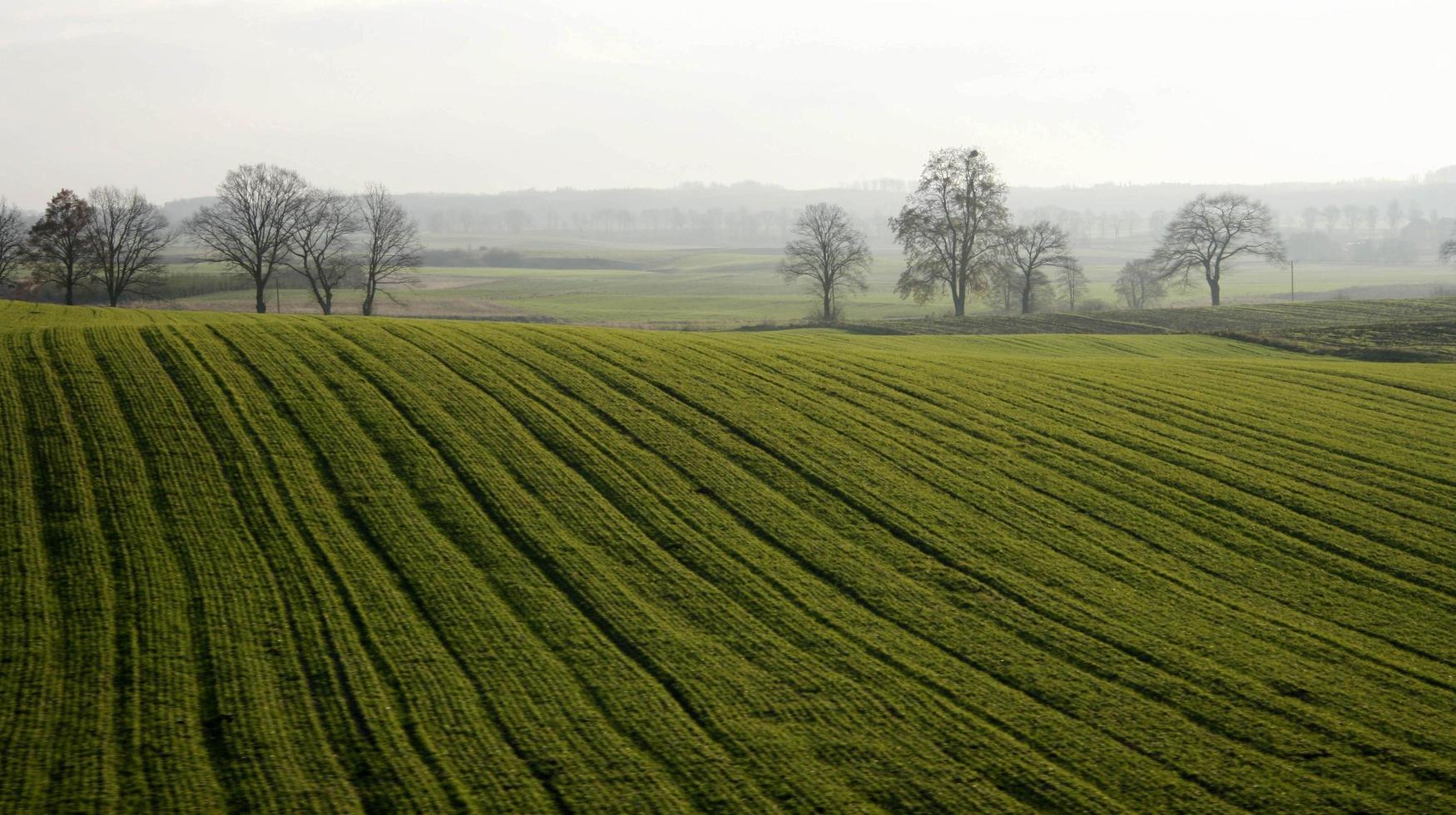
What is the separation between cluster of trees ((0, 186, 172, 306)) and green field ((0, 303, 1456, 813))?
1646 inches

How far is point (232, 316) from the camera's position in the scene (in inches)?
1337

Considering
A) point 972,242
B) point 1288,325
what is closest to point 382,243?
point 972,242

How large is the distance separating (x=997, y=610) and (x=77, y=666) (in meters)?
13.2

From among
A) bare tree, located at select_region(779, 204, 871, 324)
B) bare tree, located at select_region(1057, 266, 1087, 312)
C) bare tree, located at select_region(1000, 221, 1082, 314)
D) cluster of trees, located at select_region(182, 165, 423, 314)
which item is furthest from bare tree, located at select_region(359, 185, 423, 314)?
bare tree, located at select_region(1057, 266, 1087, 312)

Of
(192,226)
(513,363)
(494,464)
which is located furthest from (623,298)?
(494,464)

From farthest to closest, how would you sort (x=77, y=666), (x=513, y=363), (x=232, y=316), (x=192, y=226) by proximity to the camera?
(x=192, y=226)
(x=232, y=316)
(x=513, y=363)
(x=77, y=666)

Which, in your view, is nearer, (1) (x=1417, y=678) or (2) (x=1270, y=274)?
(1) (x=1417, y=678)

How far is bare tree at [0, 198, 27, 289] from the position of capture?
2562 inches

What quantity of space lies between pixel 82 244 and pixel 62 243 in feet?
3.42

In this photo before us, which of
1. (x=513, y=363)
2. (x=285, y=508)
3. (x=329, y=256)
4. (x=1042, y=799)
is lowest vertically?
(x=1042, y=799)

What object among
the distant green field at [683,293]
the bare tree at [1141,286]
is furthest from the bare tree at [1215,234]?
the bare tree at [1141,286]

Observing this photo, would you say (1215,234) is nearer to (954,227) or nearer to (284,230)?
(954,227)

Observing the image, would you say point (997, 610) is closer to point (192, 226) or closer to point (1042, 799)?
point (1042, 799)

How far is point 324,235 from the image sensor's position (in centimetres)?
7338
